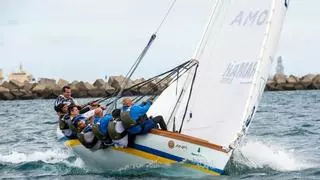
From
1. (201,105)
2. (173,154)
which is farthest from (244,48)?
(173,154)

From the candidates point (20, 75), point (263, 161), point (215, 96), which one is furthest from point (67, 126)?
point (20, 75)

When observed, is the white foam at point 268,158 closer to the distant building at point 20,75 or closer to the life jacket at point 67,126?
the life jacket at point 67,126

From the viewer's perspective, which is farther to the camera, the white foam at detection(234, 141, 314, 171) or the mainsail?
the white foam at detection(234, 141, 314, 171)

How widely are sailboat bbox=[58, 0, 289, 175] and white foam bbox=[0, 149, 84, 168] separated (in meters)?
1.57

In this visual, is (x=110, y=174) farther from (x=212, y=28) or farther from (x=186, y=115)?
(x=212, y=28)

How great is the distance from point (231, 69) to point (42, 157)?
4.98 meters

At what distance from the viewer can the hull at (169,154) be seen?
10.3m

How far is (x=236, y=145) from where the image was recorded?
10484mm

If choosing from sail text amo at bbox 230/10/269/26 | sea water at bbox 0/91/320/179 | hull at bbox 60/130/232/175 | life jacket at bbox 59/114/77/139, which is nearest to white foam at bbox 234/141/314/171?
sea water at bbox 0/91/320/179

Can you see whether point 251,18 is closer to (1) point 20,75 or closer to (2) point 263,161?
(2) point 263,161

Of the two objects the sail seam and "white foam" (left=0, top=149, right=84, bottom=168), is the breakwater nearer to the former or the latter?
"white foam" (left=0, top=149, right=84, bottom=168)

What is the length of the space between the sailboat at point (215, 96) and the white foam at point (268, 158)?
0.69 meters

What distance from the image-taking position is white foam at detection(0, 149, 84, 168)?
13.7 metres

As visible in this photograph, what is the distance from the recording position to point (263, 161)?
12.0 m
